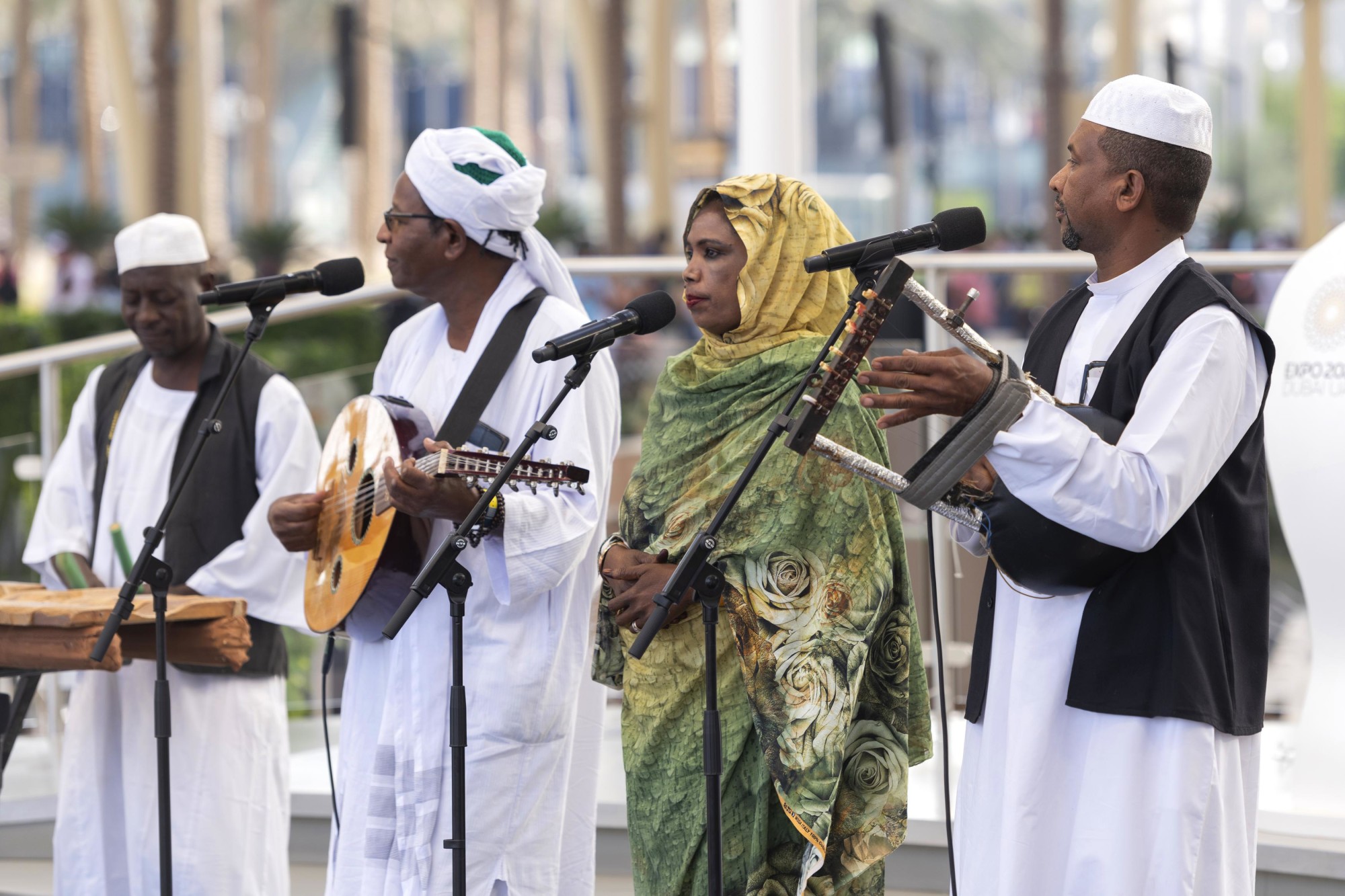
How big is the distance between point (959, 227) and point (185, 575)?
249 centimetres

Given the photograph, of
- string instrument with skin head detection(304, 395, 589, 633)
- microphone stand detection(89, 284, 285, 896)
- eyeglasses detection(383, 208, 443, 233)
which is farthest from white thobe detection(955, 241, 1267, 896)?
microphone stand detection(89, 284, 285, 896)

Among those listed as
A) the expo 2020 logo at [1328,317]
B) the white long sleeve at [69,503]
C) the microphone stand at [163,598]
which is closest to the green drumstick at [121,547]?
the white long sleeve at [69,503]

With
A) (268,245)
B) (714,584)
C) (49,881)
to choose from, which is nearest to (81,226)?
(268,245)

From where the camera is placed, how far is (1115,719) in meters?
2.79

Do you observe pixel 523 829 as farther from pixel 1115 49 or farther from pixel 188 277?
pixel 1115 49

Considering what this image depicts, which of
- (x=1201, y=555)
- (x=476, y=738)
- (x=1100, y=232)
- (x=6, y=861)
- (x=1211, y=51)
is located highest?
(x=1211, y=51)

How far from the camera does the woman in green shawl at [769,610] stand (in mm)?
3326

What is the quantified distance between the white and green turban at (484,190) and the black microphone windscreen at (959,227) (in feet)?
4.28

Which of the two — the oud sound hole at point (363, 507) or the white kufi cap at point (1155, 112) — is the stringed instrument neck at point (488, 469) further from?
the white kufi cap at point (1155, 112)

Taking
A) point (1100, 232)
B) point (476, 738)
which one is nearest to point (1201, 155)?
point (1100, 232)

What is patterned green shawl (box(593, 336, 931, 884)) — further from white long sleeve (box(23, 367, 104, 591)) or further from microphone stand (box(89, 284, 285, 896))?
white long sleeve (box(23, 367, 104, 591))

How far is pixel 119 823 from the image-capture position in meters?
4.53

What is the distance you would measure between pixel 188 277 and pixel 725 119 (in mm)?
35553

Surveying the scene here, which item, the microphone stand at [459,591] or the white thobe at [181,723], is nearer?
the microphone stand at [459,591]
